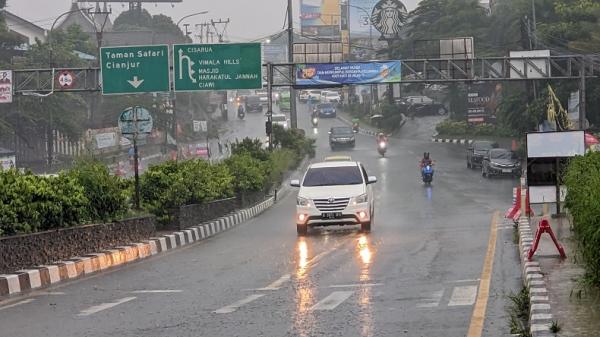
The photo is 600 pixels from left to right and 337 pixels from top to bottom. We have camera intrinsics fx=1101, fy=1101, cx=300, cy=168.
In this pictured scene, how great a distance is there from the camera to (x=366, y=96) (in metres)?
125

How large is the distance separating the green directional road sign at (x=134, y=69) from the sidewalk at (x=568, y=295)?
1156 inches

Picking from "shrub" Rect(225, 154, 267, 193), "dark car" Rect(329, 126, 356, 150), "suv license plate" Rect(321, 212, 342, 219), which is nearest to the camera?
"suv license plate" Rect(321, 212, 342, 219)

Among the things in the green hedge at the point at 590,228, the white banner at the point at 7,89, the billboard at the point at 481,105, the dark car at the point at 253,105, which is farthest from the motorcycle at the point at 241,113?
the green hedge at the point at 590,228

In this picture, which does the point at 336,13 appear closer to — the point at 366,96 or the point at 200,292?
the point at 366,96

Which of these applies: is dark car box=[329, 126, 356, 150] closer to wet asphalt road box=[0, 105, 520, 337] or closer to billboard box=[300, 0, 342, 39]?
wet asphalt road box=[0, 105, 520, 337]

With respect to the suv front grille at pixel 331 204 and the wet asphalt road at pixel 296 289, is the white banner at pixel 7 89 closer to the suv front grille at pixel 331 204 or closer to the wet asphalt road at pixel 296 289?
the wet asphalt road at pixel 296 289

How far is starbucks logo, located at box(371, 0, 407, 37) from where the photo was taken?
10119 cm

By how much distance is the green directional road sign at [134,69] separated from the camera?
143 ft

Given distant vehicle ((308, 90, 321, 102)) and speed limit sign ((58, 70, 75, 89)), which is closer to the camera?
speed limit sign ((58, 70, 75, 89))

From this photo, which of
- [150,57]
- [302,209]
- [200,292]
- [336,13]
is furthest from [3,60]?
[336,13]

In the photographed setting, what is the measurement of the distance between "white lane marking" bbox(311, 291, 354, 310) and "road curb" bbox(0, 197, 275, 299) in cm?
450

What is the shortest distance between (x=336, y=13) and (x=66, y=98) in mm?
102829

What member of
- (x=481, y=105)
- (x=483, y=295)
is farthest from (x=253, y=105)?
(x=483, y=295)

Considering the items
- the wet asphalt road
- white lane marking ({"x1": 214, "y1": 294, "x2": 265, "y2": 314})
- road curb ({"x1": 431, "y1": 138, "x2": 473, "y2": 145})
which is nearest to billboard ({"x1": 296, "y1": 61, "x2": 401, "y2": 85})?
the wet asphalt road
